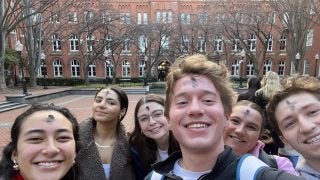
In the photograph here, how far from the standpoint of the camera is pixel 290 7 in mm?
19203

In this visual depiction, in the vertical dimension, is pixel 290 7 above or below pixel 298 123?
above

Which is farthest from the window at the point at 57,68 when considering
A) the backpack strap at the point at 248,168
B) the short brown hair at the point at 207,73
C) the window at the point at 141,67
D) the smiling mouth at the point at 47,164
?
the backpack strap at the point at 248,168

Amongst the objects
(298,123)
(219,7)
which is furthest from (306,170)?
(219,7)

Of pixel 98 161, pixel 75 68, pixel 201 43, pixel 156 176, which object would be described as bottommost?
pixel 98 161

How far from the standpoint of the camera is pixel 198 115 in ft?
4.80

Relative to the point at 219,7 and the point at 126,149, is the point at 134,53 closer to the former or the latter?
the point at 219,7

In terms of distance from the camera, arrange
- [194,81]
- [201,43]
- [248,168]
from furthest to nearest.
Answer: [201,43] → [194,81] → [248,168]

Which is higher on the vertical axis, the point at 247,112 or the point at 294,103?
the point at 294,103

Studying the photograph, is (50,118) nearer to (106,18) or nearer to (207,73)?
(207,73)

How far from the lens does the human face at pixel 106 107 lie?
2.93 meters

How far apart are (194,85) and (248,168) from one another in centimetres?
52

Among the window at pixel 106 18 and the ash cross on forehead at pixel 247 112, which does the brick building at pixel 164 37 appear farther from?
the ash cross on forehead at pixel 247 112

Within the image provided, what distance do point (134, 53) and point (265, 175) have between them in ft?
142

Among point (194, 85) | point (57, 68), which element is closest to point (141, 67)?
point (57, 68)
